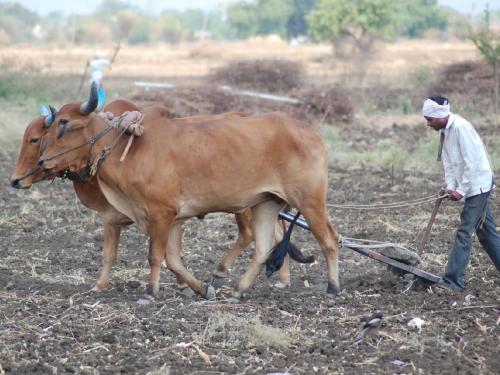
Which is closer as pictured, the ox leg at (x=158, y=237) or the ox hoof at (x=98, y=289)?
the ox leg at (x=158, y=237)

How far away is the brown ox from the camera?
25.2 feet

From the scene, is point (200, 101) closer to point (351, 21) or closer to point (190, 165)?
point (190, 165)

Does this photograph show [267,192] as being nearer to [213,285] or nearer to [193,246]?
[213,285]

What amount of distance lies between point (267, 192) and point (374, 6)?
30.5m

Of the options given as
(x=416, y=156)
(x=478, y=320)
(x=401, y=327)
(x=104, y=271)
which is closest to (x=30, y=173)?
(x=104, y=271)

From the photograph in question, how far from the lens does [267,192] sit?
310 inches

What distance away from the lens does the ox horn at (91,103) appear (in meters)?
7.59

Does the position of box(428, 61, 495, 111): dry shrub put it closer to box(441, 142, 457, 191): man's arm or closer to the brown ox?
box(441, 142, 457, 191): man's arm

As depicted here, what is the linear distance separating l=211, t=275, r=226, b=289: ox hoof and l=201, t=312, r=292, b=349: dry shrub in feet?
4.83

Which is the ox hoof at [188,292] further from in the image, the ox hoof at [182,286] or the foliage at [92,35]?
the foliage at [92,35]

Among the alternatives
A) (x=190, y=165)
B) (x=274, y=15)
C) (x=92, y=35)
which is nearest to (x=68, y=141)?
(x=190, y=165)

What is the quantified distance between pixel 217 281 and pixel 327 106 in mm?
12500

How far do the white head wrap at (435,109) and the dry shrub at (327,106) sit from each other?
12.4m

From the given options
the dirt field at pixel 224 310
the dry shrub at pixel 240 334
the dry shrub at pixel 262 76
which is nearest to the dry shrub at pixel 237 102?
the dry shrub at pixel 262 76
